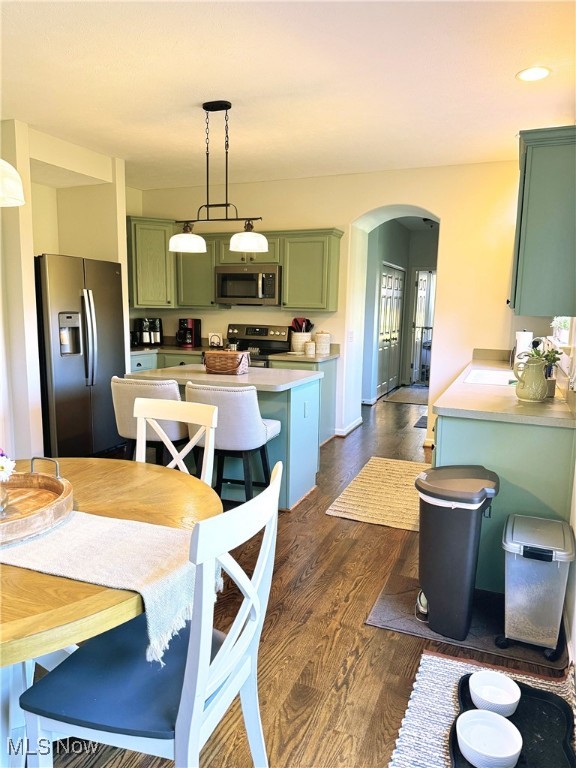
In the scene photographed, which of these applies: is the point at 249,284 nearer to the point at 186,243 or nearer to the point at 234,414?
the point at 186,243

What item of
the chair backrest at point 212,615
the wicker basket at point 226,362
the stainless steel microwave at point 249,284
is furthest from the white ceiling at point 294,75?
the chair backrest at point 212,615

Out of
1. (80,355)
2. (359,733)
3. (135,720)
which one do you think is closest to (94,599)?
(135,720)

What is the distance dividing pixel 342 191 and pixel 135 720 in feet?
16.2

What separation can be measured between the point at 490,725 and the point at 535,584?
0.65 m

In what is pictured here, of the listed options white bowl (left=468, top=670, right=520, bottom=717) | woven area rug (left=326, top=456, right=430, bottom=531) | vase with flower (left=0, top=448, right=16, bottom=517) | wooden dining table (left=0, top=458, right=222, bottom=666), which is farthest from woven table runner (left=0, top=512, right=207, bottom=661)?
woven area rug (left=326, top=456, right=430, bottom=531)

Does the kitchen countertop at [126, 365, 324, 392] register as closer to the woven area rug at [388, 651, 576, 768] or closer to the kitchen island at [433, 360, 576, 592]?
the kitchen island at [433, 360, 576, 592]

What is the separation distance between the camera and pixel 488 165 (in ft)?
15.0

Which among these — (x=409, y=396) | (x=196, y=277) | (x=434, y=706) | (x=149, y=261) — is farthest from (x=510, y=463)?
(x=409, y=396)

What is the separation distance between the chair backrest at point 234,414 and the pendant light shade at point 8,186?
4.61ft

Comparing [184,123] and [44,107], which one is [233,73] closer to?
[184,123]

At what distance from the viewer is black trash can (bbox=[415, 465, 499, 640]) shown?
208cm

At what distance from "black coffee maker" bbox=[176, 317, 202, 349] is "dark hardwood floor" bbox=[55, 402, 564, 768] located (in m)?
3.03

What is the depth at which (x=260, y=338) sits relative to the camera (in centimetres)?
565

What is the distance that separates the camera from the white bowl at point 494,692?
1677mm
